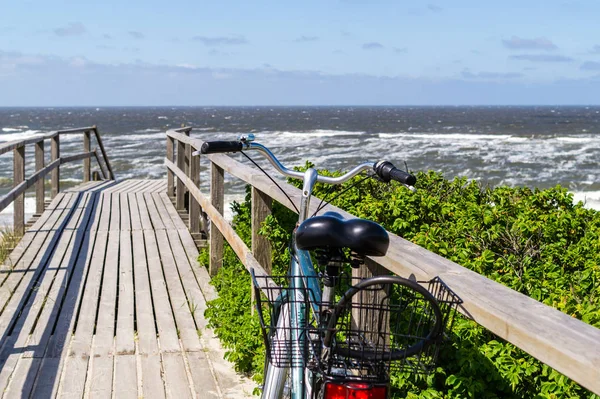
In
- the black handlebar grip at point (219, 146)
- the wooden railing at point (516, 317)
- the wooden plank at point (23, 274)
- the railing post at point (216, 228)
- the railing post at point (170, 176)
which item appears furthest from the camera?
the railing post at point (170, 176)

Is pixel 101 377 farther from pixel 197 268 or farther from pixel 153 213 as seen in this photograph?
pixel 153 213

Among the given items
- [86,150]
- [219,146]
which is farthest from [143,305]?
[86,150]

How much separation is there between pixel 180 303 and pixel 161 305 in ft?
0.44

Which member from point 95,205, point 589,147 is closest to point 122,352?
point 95,205

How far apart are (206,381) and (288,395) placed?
124 cm

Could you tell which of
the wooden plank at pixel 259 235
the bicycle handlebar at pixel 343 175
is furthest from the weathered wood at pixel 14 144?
the bicycle handlebar at pixel 343 175

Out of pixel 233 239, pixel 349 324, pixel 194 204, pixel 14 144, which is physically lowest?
pixel 194 204

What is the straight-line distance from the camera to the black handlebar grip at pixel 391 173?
6.50ft

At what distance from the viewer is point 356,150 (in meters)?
35.5

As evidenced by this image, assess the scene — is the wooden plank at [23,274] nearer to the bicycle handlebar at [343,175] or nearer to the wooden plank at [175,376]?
the wooden plank at [175,376]

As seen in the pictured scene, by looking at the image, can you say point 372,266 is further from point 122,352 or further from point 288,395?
point 122,352

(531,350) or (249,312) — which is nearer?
(531,350)

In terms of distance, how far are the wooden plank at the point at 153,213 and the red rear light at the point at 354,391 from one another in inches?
244

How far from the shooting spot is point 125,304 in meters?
4.82
